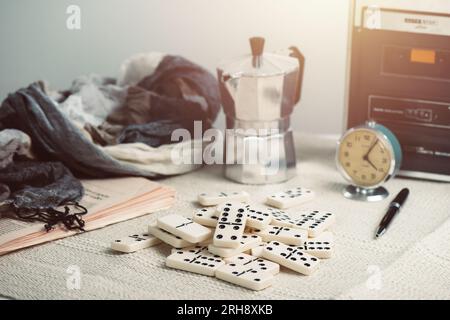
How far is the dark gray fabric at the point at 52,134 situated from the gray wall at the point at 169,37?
0.54m

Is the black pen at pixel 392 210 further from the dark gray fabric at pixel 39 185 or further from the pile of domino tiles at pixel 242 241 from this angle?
the dark gray fabric at pixel 39 185

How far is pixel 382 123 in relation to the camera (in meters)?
1.47

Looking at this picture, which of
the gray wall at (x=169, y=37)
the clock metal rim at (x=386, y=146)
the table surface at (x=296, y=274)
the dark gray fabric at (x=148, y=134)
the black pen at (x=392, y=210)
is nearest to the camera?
the table surface at (x=296, y=274)

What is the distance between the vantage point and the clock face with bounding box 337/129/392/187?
134cm

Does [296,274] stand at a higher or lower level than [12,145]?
lower

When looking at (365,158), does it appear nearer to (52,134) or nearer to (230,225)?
(230,225)

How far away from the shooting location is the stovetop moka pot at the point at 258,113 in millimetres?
1388

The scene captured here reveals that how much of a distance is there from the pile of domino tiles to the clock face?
0.53 feet

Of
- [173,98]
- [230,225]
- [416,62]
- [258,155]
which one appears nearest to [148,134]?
[173,98]

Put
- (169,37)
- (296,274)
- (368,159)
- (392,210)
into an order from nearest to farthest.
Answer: (296,274) < (392,210) < (368,159) < (169,37)

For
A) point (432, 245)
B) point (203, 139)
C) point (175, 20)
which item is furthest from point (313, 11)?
point (432, 245)

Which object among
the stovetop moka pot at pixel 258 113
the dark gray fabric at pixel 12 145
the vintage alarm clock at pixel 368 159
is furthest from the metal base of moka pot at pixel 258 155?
the dark gray fabric at pixel 12 145

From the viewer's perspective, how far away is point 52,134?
4.54ft

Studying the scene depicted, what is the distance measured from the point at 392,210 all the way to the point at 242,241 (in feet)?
0.96
